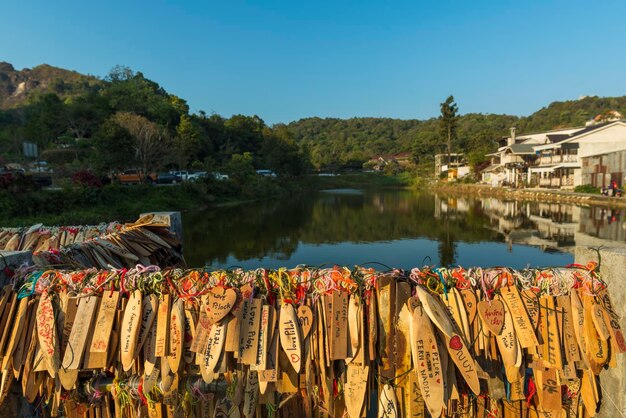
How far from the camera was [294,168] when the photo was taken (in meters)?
65.6

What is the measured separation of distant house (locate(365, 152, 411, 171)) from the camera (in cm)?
9125

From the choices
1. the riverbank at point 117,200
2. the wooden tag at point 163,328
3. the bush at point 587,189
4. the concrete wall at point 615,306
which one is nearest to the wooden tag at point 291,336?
the wooden tag at point 163,328

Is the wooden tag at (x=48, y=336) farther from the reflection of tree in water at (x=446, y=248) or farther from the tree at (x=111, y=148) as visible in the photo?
the tree at (x=111, y=148)

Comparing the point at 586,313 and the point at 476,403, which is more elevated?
the point at 586,313

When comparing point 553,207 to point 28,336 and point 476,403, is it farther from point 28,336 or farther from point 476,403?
point 28,336

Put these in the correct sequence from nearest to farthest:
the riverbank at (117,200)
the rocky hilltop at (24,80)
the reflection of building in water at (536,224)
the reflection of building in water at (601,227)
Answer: the reflection of building in water at (601,227) < the reflection of building in water at (536,224) < the riverbank at (117,200) < the rocky hilltop at (24,80)

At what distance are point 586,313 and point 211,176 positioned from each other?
132ft

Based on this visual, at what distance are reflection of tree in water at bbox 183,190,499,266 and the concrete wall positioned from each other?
41.6 feet

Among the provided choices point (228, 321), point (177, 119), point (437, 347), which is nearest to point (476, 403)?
point (437, 347)

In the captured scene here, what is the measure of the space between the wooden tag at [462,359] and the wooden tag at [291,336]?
0.97m

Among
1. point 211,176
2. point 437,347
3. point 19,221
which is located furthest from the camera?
point 211,176

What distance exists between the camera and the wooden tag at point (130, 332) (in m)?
2.50

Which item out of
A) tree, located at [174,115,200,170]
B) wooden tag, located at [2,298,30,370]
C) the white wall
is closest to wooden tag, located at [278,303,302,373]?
wooden tag, located at [2,298,30,370]

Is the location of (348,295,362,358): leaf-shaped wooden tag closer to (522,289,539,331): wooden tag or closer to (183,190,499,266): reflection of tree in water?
(522,289,539,331): wooden tag
